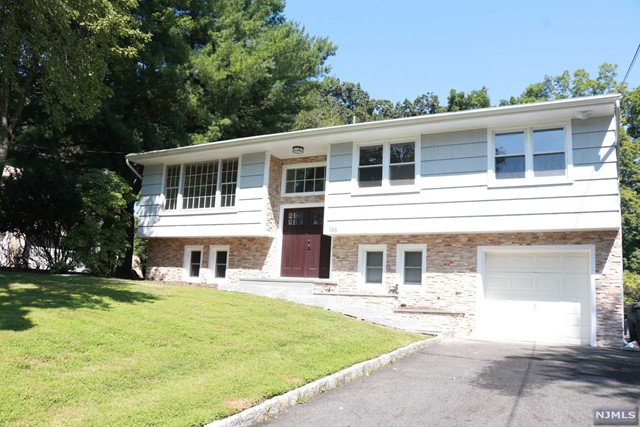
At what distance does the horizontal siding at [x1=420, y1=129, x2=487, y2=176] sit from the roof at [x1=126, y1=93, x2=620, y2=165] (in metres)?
0.21

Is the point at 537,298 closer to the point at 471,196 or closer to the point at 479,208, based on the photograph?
the point at 479,208

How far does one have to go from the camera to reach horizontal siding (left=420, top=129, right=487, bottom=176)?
42.3ft

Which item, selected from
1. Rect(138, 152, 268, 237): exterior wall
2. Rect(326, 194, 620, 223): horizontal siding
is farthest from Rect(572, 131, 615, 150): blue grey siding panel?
Rect(138, 152, 268, 237): exterior wall

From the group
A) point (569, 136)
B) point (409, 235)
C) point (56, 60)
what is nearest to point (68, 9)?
point (56, 60)

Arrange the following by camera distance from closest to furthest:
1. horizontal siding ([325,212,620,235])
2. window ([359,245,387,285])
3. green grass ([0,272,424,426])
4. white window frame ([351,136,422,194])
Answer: green grass ([0,272,424,426]), horizontal siding ([325,212,620,235]), white window frame ([351,136,422,194]), window ([359,245,387,285])

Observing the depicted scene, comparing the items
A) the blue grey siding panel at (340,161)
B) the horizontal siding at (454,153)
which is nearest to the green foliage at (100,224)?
the blue grey siding panel at (340,161)

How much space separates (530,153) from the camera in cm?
1232

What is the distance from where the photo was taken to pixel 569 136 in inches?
469

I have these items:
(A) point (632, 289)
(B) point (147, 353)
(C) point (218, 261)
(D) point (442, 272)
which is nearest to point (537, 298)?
(D) point (442, 272)

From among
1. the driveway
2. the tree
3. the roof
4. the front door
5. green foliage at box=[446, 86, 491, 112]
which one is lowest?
the driveway

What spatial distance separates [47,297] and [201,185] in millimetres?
9390

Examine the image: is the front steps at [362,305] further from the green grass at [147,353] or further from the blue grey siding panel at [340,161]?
the blue grey siding panel at [340,161]

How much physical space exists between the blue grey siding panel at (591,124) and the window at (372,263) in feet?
18.8

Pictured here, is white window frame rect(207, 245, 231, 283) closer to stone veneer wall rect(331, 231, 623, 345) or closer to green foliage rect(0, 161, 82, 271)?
green foliage rect(0, 161, 82, 271)
